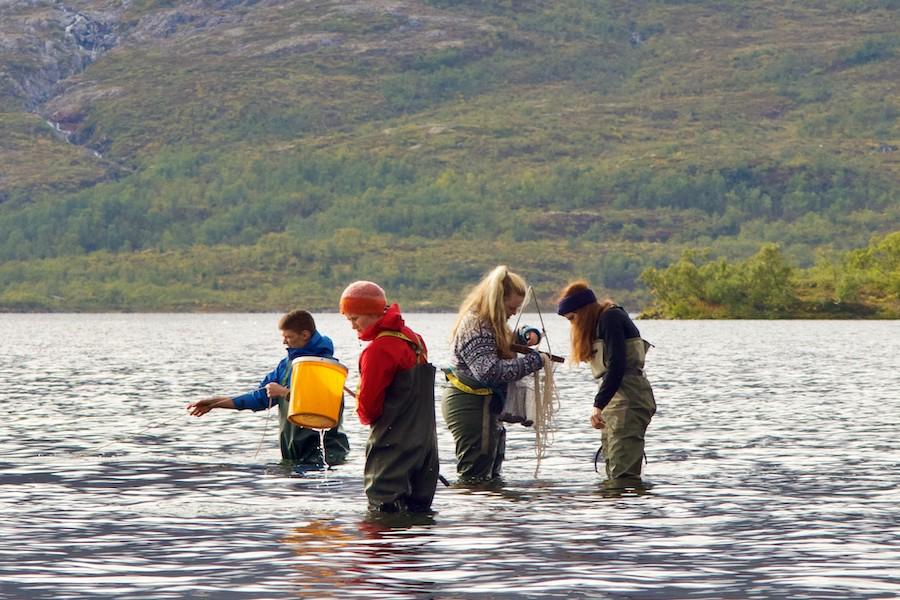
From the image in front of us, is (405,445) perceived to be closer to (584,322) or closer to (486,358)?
(486,358)

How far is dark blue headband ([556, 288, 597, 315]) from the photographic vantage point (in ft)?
70.3

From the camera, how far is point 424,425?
18688mm

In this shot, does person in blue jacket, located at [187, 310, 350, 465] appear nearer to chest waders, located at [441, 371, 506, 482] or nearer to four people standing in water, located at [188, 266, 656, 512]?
four people standing in water, located at [188, 266, 656, 512]

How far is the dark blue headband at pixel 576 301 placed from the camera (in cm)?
2144

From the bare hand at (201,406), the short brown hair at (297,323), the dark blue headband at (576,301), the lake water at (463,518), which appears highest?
the dark blue headband at (576,301)

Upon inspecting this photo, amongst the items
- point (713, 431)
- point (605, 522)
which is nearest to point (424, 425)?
point (605, 522)

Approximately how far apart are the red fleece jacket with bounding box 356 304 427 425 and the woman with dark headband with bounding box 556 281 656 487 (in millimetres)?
3481

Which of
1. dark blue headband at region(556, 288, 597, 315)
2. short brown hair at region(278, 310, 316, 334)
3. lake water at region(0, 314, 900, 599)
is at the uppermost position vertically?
dark blue headband at region(556, 288, 597, 315)

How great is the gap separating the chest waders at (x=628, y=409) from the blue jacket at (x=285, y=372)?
12.5 feet

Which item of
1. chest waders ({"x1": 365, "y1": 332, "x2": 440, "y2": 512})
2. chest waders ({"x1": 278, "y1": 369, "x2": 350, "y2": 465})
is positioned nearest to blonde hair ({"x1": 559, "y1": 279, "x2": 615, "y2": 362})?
chest waders ({"x1": 365, "y1": 332, "x2": 440, "y2": 512})

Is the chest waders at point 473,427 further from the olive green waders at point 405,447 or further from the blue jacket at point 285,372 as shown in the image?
the olive green waders at point 405,447

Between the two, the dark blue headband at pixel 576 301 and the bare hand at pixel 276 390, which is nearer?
the dark blue headband at pixel 576 301

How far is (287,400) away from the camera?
25.9 metres

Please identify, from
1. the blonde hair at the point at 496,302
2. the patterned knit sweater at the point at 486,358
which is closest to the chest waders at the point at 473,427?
the patterned knit sweater at the point at 486,358
